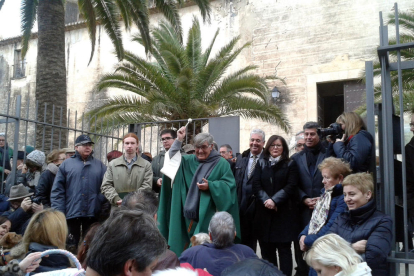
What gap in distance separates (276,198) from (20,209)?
287 centimetres

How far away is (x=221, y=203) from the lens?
469 cm

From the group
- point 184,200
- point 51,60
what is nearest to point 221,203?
point 184,200

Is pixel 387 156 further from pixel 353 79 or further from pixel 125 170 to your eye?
pixel 353 79

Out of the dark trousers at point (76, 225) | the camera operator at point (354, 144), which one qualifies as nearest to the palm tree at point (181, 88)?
the dark trousers at point (76, 225)

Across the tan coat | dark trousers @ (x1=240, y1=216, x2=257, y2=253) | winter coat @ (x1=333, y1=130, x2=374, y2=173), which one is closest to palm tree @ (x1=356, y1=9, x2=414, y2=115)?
dark trousers @ (x1=240, y1=216, x2=257, y2=253)

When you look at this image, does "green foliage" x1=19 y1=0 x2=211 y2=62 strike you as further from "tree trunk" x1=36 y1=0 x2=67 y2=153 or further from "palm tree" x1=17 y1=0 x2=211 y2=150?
"tree trunk" x1=36 y1=0 x2=67 y2=153

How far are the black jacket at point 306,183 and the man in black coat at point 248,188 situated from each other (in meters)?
0.52

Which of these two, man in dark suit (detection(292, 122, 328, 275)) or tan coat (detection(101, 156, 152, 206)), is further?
tan coat (detection(101, 156, 152, 206))

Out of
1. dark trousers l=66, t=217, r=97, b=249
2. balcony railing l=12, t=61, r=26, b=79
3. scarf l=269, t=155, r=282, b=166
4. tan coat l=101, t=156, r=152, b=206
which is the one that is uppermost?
balcony railing l=12, t=61, r=26, b=79

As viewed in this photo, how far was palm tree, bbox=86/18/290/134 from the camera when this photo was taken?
12.2 m

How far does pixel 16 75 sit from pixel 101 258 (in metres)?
25.3

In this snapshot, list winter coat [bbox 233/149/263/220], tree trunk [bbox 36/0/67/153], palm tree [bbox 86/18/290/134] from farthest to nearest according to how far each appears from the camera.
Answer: palm tree [bbox 86/18/290/134] → tree trunk [bbox 36/0/67/153] → winter coat [bbox 233/149/263/220]

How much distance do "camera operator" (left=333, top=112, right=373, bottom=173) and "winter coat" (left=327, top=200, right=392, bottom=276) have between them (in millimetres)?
638

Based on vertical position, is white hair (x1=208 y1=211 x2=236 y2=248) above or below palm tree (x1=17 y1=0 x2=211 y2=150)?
below
